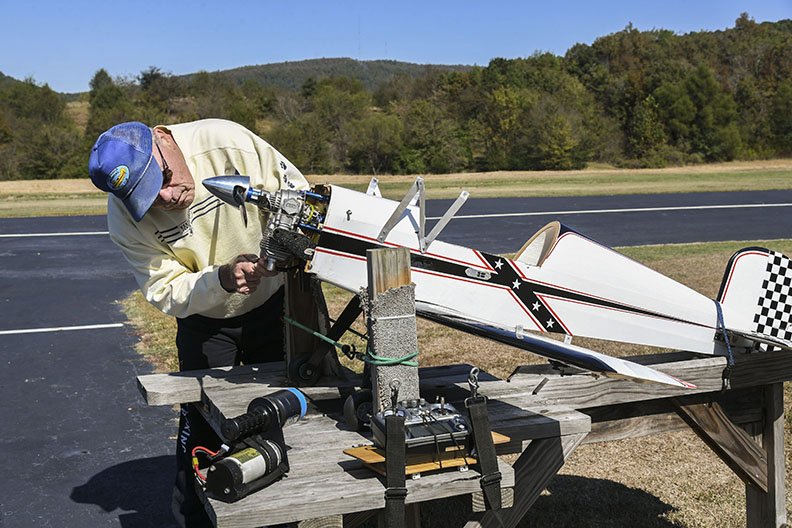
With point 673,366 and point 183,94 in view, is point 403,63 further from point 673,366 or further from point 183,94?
point 673,366

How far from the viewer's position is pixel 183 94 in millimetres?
51656

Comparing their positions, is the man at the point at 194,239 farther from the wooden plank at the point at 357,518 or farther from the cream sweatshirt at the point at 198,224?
the wooden plank at the point at 357,518

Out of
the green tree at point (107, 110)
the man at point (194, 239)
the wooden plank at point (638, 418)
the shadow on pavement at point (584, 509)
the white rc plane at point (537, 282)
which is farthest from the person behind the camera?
the green tree at point (107, 110)

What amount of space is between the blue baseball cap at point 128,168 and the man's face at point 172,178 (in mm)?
77

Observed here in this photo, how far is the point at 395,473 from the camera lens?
237cm

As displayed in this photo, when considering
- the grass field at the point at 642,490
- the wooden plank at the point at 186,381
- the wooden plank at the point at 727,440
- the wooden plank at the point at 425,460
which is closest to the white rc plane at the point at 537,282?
the wooden plank at the point at 727,440

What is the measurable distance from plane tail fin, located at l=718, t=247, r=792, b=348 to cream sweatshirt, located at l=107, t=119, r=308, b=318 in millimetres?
2026

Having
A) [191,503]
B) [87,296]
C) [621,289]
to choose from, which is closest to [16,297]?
[87,296]

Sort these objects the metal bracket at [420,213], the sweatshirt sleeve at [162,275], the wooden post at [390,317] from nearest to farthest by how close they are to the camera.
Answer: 1. the wooden post at [390,317]
2. the metal bracket at [420,213]
3. the sweatshirt sleeve at [162,275]

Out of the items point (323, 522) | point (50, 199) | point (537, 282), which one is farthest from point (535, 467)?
point (50, 199)

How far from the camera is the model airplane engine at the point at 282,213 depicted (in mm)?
3094

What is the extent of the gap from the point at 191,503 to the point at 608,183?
25667 mm

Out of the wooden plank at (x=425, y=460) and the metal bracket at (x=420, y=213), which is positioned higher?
the metal bracket at (x=420, y=213)

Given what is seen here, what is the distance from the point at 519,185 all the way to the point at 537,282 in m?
24.7
